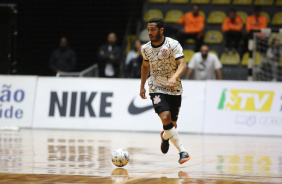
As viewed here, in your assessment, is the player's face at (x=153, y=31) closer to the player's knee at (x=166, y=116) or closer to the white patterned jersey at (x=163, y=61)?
the white patterned jersey at (x=163, y=61)

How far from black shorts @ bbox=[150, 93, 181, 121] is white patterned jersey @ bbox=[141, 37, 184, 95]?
0.08 meters

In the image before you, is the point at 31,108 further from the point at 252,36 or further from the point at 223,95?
the point at 252,36

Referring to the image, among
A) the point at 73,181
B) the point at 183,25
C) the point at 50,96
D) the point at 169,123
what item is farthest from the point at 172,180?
the point at 183,25

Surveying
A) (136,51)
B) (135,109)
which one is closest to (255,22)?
(136,51)

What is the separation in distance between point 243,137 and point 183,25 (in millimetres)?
6939

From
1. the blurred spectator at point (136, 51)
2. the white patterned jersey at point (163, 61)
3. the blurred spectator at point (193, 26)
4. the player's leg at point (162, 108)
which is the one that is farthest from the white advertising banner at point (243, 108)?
the player's leg at point (162, 108)

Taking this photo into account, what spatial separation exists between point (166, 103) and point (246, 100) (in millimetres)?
8369

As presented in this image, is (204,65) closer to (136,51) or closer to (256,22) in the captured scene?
(136,51)

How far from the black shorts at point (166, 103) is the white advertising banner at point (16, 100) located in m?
8.94

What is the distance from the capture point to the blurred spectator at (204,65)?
1794 centimetres

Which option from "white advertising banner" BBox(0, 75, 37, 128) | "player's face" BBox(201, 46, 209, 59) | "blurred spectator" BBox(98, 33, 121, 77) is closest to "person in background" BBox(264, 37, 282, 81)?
"player's face" BBox(201, 46, 209, 59)

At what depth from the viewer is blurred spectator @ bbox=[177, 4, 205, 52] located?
809 inches

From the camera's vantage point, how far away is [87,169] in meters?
7.88

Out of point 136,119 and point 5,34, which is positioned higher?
point 5,34
